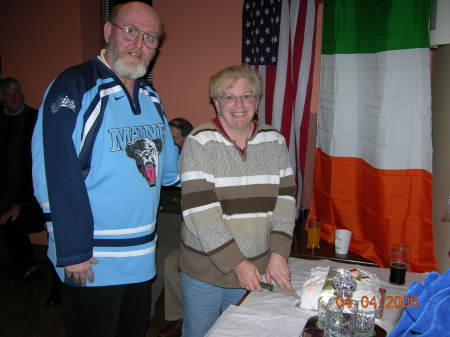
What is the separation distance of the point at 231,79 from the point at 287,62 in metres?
1.33

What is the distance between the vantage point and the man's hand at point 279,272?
1.39 metres

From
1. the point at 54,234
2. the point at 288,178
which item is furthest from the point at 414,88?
the point at 54,234

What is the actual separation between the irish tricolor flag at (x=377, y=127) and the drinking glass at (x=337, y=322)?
990 mm

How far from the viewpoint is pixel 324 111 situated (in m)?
2.34

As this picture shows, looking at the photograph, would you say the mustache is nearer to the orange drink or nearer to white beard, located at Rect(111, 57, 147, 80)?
white beard, located at Rect(111, 57, 147, 80)

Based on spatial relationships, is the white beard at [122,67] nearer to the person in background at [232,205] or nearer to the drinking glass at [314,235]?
the person in background at [232,205]

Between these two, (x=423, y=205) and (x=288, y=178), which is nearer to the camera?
(x=288, y=178)

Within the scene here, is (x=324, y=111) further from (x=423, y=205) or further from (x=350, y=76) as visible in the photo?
(x=423, y=205)

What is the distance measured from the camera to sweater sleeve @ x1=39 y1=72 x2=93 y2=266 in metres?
1.11

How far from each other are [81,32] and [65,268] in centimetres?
268

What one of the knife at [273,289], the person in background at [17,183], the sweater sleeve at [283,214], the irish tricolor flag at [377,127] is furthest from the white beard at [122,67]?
the person in background at [17,183]

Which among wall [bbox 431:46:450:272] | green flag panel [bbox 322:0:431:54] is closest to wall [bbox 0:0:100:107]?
green flag panel [bbox 322:0:431:54]

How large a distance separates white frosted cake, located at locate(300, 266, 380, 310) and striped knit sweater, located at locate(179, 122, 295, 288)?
17cm

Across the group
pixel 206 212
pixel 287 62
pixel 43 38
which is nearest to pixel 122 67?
pixel 206 212
